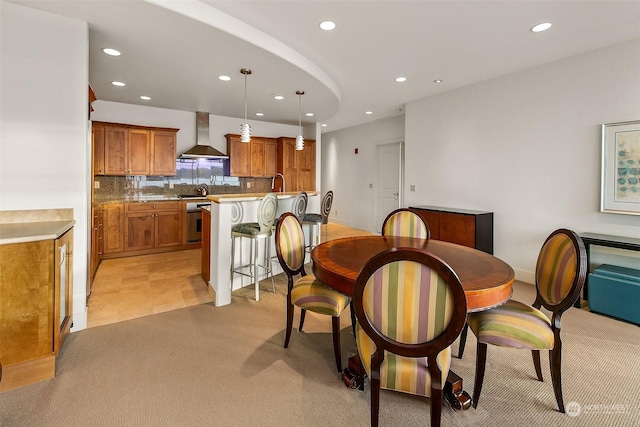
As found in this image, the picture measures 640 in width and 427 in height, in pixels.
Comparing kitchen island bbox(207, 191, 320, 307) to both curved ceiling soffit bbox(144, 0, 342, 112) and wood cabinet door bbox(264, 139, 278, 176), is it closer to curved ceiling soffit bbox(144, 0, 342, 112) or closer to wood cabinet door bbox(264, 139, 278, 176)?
curved ceiling soffit bbox(144, 0, 342, 112)

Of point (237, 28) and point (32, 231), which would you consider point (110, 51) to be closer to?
point (237, 28)

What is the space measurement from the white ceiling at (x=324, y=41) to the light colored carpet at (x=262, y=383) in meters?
2.55

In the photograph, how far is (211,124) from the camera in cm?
616

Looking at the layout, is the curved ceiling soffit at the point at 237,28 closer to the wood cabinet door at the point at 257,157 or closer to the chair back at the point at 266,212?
the chair back at the point at 266,212

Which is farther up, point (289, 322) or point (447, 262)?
point (447, 262)

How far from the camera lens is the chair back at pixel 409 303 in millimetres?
1230

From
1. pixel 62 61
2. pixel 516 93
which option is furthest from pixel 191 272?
pixel 516 93

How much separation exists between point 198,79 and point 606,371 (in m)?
4.83

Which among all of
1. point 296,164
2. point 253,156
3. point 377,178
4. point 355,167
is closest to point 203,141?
point 253,156

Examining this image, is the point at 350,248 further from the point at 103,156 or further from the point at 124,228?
the point at 103,156

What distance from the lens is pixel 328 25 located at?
2.85m

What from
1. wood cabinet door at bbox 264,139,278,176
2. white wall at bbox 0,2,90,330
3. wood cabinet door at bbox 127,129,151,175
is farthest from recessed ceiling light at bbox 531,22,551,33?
wood cabinet door at bbox 127,129,151,175

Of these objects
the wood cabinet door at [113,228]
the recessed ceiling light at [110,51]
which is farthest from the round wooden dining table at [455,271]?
the wood cabinet door at [113,228]

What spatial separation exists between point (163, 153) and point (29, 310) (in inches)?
161
